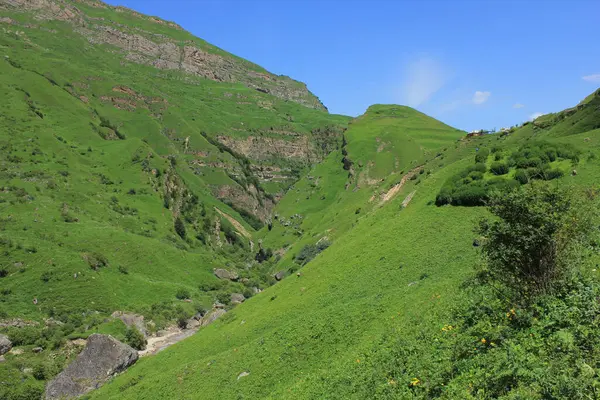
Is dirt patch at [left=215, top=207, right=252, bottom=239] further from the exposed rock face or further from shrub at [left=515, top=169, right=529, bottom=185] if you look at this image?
shrub at [left=515, top=169, right=529, bottom=185]

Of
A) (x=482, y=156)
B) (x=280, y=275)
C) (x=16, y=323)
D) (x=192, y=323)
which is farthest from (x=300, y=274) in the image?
(x=16, y=323)

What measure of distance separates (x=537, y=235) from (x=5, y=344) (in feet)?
222

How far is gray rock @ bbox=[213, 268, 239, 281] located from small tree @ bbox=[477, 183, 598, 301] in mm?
100322

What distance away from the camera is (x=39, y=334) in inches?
2334

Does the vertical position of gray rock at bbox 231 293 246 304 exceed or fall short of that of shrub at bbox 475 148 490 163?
it falls short

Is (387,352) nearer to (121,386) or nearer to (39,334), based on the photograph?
(121,386)

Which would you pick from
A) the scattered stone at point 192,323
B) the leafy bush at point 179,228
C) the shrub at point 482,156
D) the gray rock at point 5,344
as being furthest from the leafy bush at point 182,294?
the shrub at point 482,156

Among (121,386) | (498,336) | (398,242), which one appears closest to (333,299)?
(398,242)

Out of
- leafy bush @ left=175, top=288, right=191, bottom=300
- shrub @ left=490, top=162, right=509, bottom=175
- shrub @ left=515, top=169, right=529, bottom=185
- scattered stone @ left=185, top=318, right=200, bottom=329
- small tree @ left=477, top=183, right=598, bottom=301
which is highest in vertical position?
shrub @ left=490, top=162, right=509, bottom=175

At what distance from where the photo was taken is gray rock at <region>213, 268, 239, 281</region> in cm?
10812

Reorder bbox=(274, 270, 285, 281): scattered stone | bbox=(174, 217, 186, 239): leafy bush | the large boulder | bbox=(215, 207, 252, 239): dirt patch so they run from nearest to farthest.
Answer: the large boulder → bbox=(274, 270, 285, 281): scattered stone → bbox=(174, 217, 186, 239): leafy bush → bbox=(215, 207, 252, 239): dirt patch

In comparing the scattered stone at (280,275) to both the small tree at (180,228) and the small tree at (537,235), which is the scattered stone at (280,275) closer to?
the small tree at (180,228)

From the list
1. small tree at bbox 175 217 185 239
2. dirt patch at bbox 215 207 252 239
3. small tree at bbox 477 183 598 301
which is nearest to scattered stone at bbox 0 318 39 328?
small tree at bbox 175 217 185 239

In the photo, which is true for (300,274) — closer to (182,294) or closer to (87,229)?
(182,294)
